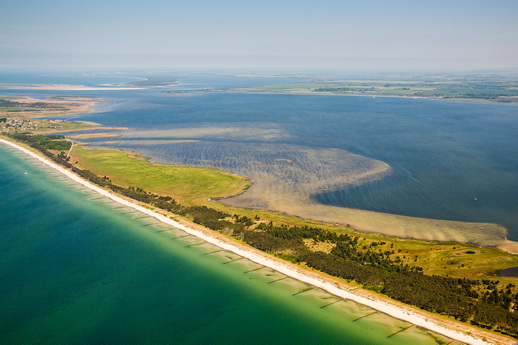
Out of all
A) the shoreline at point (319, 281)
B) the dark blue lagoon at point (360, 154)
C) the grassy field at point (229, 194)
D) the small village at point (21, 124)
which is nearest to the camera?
the shoreline at point (319, 281)

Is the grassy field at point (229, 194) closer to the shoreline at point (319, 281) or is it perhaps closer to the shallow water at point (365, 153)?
the shallow water at point (365, 153)

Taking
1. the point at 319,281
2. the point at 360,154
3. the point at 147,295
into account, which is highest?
the point at 360,154

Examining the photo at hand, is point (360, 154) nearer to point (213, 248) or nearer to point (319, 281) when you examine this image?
point (213, 248)

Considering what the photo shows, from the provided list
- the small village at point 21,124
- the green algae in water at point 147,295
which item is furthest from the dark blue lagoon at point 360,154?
the green algae in water at point 147,295

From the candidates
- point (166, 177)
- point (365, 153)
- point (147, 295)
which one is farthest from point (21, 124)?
point (147, 295)

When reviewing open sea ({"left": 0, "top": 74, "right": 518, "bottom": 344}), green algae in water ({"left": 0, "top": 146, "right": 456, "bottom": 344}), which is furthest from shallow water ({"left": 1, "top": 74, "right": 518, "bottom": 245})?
green algae in water ({"left": 0, "top": 146, "right": 456, "bottom": 344})

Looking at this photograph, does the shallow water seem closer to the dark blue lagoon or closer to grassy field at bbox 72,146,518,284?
the dark blue lagoon
